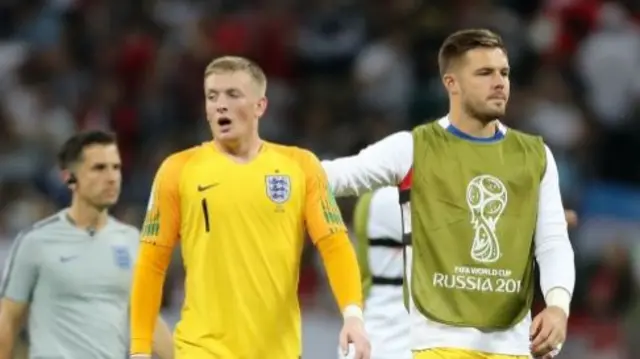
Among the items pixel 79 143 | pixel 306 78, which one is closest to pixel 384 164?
pixel 79 143

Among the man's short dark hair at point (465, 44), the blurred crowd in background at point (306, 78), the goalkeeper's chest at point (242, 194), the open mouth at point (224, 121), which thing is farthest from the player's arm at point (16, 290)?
the blurred crowd in background at point (306, 78)

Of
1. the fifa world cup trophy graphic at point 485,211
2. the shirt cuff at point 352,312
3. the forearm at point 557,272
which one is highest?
the fifa world cup trophy graphic at point 485,211

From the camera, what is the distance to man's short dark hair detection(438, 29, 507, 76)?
816cm

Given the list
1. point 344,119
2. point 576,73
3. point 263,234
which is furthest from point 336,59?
point 263,234

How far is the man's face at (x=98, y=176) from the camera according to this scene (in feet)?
33.7

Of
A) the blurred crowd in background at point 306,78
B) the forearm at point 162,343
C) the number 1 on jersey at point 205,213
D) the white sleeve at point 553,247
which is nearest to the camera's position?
the white sleeve at point 553,247

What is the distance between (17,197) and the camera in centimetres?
A: 1530

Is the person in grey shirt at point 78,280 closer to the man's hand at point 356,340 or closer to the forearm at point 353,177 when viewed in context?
the forearm at point 353,177

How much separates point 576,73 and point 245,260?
842 centimetres

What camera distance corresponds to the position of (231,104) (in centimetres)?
836

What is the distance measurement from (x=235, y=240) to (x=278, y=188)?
289 millimetres

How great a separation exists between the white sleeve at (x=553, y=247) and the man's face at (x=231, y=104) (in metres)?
1.26

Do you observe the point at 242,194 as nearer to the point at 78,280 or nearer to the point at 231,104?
the point at 231,104

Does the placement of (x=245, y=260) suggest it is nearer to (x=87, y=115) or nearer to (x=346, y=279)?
(x=346, y=279)
